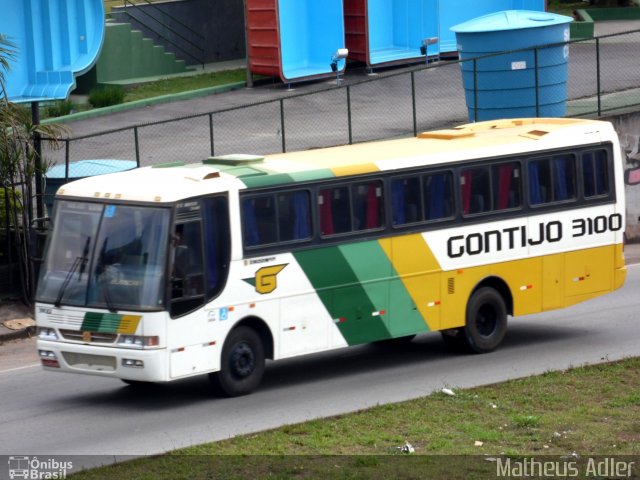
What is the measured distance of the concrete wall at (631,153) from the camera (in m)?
25.2

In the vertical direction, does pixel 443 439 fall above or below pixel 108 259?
below

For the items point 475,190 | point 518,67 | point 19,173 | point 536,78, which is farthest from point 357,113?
point 475,190

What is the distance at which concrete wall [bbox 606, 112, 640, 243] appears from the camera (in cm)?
2522

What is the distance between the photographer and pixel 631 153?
82.8 ft

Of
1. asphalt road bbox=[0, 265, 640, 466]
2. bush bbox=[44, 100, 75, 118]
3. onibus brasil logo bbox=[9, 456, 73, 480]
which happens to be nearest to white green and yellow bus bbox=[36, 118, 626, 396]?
asphalt road bbox=[0, 265, 640, 466]

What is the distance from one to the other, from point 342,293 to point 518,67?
36.9 feet

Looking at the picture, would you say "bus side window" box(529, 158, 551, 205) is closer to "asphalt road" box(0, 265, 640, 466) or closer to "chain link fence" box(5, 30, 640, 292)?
"asphalt road" box(0, 265, 640, 466)

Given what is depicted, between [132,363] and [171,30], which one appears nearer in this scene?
[132,363]

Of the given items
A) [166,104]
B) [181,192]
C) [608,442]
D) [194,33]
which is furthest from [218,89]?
[608,442]

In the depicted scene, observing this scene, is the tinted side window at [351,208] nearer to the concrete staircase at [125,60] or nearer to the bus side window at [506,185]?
the bus side window at [506,185]

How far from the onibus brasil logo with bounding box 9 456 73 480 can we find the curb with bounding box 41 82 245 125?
17.0m

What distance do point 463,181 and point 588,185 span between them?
213 cm

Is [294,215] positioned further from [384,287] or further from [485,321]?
[485,321]

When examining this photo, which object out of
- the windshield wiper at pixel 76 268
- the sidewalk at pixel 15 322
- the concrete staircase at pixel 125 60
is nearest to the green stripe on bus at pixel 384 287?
the windshield wiper at pixel 76 268
